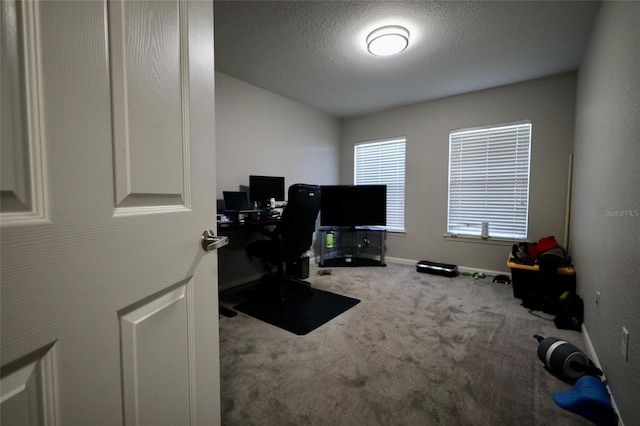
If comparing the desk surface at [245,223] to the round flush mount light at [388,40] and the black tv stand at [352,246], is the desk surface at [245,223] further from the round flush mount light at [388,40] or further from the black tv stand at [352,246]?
the round flush mount light at [388,40]

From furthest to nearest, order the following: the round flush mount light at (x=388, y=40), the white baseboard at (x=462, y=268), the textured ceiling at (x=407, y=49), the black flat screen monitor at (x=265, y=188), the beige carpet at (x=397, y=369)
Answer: the white baseboard at (x=462, y=268) < the black flat screen monitor at (x=265, y=188) < the round flush mount light at (x=388, y=40) < the textured ceiling at (x=407, y=49) < the beige carpet at (x=397, y=369)

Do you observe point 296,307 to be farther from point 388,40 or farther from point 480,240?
point 480,240

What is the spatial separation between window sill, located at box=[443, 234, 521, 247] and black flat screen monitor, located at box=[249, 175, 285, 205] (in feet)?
8.11

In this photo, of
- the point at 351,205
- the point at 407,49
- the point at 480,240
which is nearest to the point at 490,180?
the point at 480,240

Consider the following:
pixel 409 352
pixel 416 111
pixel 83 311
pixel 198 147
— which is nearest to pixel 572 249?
pixel 409 352

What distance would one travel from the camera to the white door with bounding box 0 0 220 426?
36 cm

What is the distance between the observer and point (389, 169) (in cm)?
438

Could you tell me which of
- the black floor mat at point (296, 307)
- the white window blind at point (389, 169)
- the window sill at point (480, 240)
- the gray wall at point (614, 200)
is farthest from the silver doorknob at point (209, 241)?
the white window blind at point (389, 169)

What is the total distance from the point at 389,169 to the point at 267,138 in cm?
205

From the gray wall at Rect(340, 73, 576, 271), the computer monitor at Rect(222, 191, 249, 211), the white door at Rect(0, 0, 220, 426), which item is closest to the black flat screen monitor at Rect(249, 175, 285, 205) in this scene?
the computer monitor at Rect(222, 191, 249, 211)

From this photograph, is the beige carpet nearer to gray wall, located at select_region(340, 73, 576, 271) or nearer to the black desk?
the black desk

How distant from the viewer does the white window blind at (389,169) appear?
14.1ft

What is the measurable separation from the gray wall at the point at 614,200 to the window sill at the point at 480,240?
3.65 feet

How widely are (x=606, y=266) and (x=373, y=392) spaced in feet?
5.11
